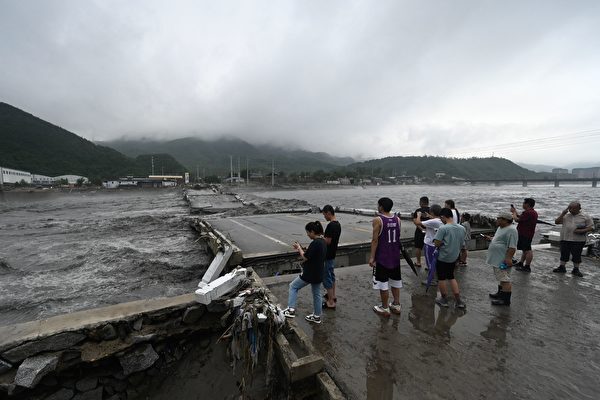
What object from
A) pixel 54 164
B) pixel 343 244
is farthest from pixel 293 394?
pixel 54 164

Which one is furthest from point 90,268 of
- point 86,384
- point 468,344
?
point 468,344

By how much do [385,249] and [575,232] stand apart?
535cm

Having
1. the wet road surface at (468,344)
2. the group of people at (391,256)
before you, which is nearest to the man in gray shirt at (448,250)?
the group of people at (391,256)

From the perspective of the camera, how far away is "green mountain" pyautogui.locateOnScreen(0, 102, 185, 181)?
100188 millimetres

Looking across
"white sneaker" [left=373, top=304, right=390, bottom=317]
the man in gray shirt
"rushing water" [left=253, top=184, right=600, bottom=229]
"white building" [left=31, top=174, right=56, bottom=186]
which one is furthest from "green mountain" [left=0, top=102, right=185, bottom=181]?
the man in gray shirt

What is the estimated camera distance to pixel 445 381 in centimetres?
327

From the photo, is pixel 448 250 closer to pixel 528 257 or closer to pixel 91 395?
pixel 528 257

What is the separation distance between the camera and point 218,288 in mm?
5129

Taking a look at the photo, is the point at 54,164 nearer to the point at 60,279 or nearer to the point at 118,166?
the point at 118,166

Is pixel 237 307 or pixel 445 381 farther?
pixel 237 307

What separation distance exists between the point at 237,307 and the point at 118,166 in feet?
471

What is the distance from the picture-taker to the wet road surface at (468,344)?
321 centimetres

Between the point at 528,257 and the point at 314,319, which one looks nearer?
the point at 314,319

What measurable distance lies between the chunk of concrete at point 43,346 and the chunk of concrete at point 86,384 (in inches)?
28.0
